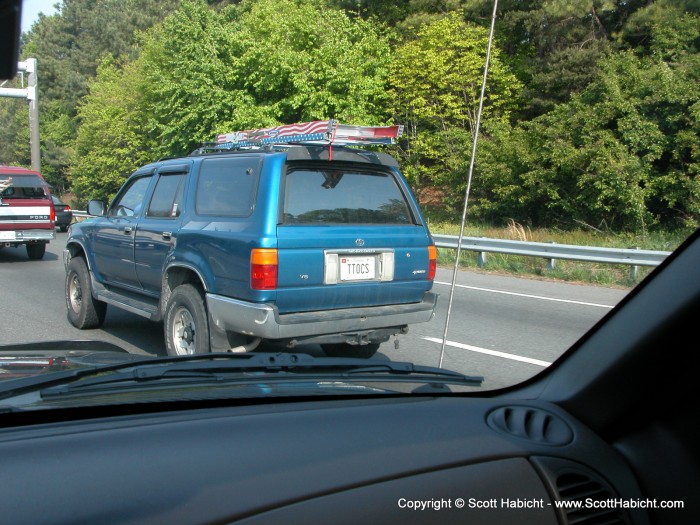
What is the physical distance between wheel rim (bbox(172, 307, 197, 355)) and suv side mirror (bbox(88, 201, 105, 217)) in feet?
8.17

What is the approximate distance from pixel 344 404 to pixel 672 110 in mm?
4151

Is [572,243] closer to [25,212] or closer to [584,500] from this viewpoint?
[584,500]

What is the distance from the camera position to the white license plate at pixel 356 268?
5.47 metres

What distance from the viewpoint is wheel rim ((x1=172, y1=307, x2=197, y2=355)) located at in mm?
5883

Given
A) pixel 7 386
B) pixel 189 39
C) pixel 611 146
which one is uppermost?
pixel 189 39

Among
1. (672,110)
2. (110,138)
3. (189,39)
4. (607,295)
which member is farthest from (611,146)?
(110,138)

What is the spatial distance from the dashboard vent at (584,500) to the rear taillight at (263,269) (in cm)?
341

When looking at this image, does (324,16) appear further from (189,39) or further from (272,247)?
(272,247)

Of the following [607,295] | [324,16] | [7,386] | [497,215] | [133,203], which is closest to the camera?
[7,386]

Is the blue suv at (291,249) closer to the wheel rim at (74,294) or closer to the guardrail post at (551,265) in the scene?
the wheel rim at (74,294)

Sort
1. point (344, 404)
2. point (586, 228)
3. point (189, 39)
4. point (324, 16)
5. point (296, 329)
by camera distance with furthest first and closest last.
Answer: point (189, 39)
point (324, 16)
point (296, 329)
point (586, 228)
point (344, 404)

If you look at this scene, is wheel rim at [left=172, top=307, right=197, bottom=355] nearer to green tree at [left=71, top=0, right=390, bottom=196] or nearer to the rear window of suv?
the rear window of suv

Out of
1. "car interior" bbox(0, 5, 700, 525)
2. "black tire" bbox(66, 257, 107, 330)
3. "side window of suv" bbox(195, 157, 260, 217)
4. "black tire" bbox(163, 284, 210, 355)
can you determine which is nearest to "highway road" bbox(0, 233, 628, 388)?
"black tire" bbox(66, 257, 107, 330)

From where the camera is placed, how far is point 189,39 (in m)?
32.3
